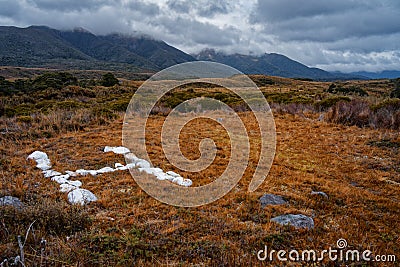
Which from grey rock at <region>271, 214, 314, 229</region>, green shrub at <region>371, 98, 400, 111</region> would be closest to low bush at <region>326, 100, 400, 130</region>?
green shrub at <region>371, 98, 400, 111</region>

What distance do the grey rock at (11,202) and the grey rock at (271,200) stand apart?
4.26 meters

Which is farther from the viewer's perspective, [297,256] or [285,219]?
[285,219]

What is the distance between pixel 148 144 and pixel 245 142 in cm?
379

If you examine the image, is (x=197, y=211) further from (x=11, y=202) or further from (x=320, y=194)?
(x=11, y=202)

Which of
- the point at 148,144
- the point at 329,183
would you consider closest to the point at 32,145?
the point at 148,144

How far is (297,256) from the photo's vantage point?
3477mm

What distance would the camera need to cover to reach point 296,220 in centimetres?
432

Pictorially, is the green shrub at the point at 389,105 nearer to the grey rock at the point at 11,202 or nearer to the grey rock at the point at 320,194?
the grey rock at the point at 320,194

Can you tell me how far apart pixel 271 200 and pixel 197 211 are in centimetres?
153

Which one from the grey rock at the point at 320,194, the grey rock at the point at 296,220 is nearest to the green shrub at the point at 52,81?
the grey rock at the point at 320,194

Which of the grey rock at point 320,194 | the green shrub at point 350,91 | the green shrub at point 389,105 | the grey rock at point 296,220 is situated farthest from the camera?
the green shrub at point 350,91

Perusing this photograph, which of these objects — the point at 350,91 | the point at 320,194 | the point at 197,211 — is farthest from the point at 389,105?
the point at 350,91

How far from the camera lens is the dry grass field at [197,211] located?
3424 millimetres

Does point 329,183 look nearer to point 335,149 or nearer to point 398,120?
point 335,149
